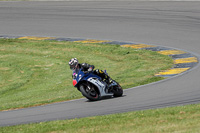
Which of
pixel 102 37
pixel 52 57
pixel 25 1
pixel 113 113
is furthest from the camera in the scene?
pixel 25 1

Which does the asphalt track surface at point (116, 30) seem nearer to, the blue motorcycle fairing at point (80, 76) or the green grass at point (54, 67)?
the blue motorcycle fairing at point (80, 76)

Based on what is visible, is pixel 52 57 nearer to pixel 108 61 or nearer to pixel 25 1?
pixel 108 61

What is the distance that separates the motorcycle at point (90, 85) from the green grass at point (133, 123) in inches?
95.6

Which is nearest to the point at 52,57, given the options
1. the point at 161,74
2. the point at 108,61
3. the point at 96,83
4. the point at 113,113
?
the point at 108,61

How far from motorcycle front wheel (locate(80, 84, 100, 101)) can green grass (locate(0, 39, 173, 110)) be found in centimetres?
106

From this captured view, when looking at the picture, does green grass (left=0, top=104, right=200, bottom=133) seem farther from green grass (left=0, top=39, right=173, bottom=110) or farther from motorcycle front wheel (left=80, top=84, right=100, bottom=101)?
green grass (left=0, top=39, right=173, bottom=110)

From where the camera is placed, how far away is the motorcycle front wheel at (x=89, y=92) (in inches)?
491

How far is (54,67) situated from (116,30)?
20.6 feet

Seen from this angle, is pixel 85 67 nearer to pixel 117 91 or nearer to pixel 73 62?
pixel 73 62

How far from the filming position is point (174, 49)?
20.2m

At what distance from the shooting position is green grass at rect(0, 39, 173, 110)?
15.0 meters

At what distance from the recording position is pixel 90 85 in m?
12.6

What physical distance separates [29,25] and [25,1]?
27.3 ft

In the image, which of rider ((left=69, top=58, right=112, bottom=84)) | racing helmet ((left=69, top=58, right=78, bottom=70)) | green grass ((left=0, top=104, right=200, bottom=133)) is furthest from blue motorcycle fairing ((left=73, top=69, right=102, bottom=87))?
green grass ((left=0, top=104, right=200, bottom=133))
